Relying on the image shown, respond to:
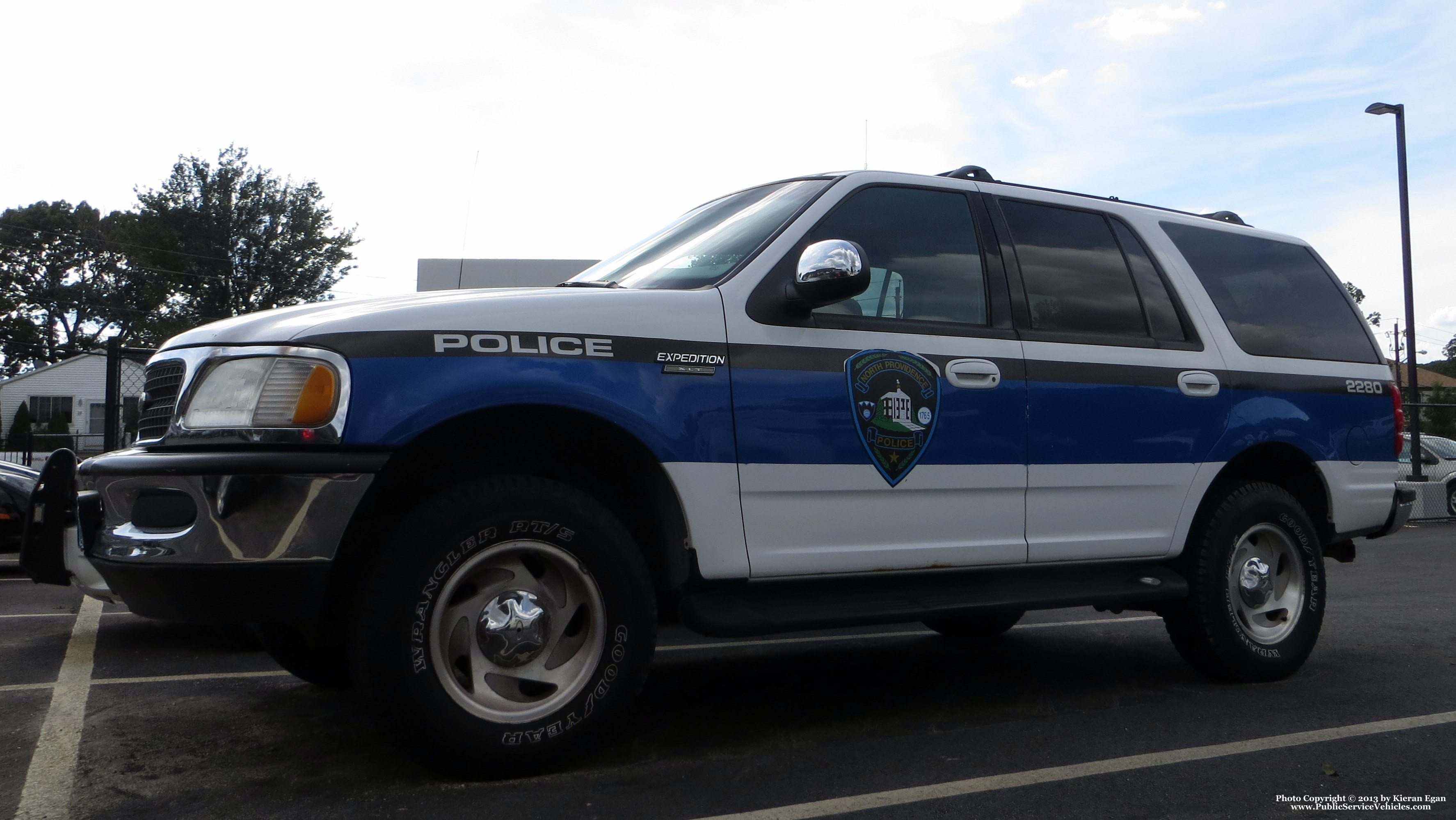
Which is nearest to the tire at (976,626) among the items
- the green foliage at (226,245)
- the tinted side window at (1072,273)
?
the tinted side window at (1072,273)

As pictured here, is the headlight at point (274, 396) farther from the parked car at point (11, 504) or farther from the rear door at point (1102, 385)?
the parked car at point (11, 504)

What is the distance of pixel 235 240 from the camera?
51875mm

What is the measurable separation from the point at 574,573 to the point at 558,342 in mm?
693

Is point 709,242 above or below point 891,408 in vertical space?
above

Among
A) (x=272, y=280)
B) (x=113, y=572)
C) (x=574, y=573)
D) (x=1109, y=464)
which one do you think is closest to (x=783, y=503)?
(x=574, y=573)

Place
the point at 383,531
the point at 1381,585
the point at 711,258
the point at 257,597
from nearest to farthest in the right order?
1. the point at 257,597
2. the point at 383,531
3. the point at 711,258
4. the point at 1381,585

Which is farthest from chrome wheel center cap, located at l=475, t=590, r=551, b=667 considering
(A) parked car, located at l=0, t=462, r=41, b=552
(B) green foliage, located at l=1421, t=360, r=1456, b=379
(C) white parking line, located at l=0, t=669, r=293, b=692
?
(B) green foliage, located at l=1421, t=360, r=1456, b=379

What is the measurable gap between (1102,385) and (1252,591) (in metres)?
1.35

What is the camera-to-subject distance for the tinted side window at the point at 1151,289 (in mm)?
5055

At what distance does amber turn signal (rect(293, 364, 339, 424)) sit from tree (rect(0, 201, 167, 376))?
228ft

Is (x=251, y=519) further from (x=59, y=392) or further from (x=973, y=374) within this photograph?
(x=59, y=392)

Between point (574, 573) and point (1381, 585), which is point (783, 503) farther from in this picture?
point (1381, 585)

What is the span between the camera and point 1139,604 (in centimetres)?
478

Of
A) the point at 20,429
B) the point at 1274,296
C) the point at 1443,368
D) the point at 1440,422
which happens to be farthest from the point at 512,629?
the point at 1443,368
